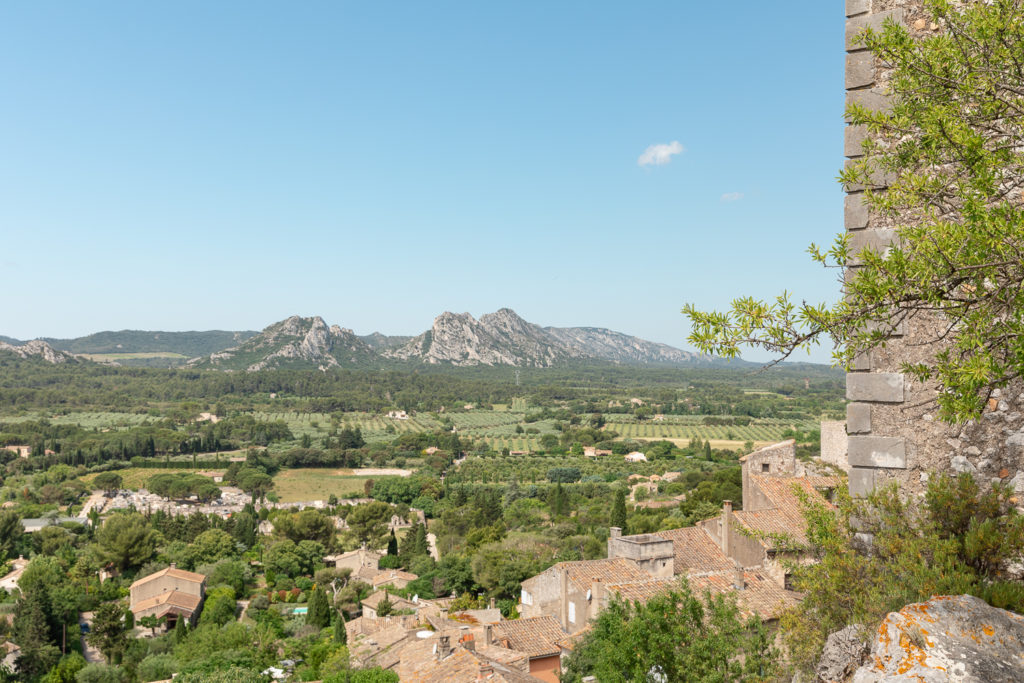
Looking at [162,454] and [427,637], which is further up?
[427,637]

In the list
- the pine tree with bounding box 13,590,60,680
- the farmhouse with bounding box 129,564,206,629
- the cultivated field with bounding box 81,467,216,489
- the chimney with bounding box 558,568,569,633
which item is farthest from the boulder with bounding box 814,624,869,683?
the cultivated field with bounding box 81,467,216,489

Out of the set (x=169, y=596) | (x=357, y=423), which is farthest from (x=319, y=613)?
(x=357, y=423)

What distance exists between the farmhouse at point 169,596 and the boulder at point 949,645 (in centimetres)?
4443

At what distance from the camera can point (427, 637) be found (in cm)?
2280

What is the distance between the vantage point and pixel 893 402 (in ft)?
18.9

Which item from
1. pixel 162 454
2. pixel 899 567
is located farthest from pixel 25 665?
pixel 162 454

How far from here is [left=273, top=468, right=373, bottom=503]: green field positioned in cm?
9450

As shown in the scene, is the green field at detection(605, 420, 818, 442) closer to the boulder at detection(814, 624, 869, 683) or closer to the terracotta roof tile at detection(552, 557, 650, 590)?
the terracotta roof tile at detection(552, 557, 650, 590)

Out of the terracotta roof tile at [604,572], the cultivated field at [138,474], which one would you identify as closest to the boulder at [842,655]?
the terracotta roof tile at [604,572]

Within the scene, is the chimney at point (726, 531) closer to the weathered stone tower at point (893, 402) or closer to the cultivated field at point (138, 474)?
the weathered stone tower at point (893, 402)

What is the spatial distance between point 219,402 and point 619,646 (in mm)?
192754

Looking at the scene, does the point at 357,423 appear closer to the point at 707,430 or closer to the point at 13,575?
the point at 707,430

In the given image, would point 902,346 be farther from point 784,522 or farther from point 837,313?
point 784,522

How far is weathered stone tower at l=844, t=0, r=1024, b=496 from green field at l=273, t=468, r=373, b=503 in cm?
9071
